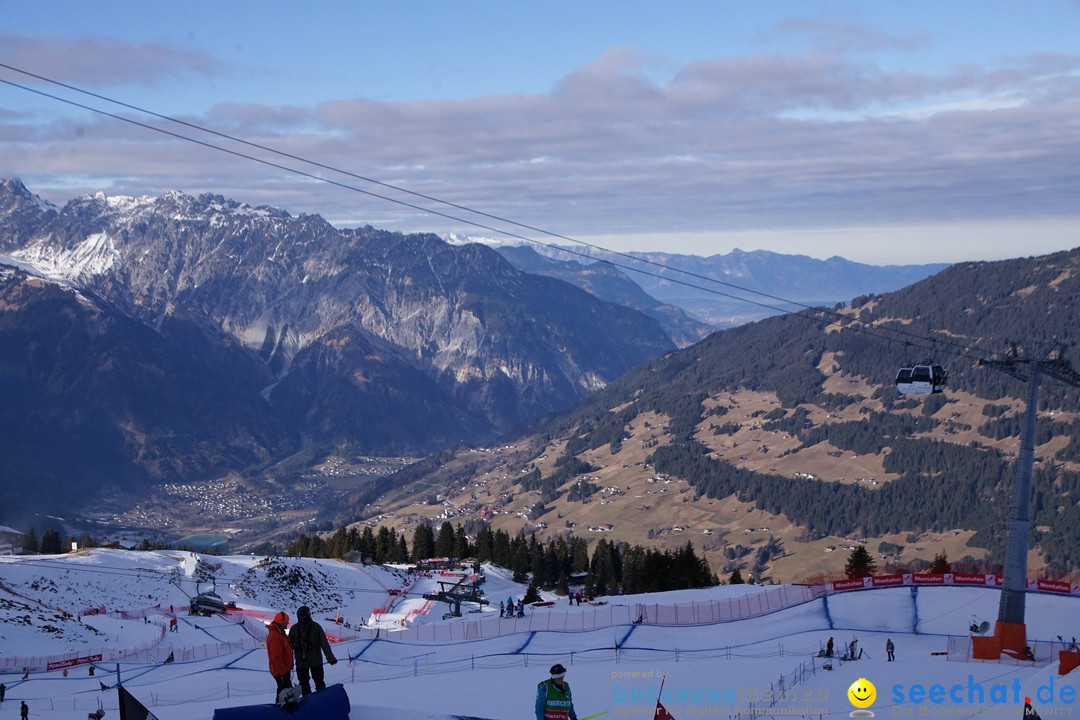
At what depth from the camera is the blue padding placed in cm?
1942

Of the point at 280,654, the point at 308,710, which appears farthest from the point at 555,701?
the point at 280,654

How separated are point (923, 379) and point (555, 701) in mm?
30363

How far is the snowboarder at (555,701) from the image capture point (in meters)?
18.0

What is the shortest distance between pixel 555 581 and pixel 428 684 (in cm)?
7001

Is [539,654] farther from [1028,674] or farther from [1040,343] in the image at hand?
[1040,343]

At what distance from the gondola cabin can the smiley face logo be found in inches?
613

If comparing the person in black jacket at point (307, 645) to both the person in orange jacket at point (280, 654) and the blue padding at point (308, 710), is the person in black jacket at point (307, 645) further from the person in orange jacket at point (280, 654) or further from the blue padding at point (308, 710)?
the blue padding at point (308, 710)

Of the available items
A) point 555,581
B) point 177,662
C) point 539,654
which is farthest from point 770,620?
point 555,581

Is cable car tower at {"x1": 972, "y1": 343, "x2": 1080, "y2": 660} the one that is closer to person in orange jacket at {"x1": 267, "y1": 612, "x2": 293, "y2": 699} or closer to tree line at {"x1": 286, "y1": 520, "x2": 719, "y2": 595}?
person in orange jacket at {"x1": 267, "y1": 612, "x2": 293, "y2": 699}

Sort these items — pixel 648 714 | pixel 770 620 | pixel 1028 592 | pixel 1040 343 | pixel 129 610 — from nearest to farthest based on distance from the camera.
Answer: pixel 648 714 → pixel 1040 343 → pixel 770 620 → pixel 1028 592 → pixel 129 610

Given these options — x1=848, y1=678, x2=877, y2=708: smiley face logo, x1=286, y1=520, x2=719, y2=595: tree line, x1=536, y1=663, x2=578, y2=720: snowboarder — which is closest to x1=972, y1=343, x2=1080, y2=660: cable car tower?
x1=848, y1=678, x2=877, y2=708: smiley face logo

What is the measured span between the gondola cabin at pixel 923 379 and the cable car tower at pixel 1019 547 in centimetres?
445

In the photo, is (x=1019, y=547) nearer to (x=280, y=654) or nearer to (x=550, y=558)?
(x=280, y=654)

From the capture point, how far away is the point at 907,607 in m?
45.3
